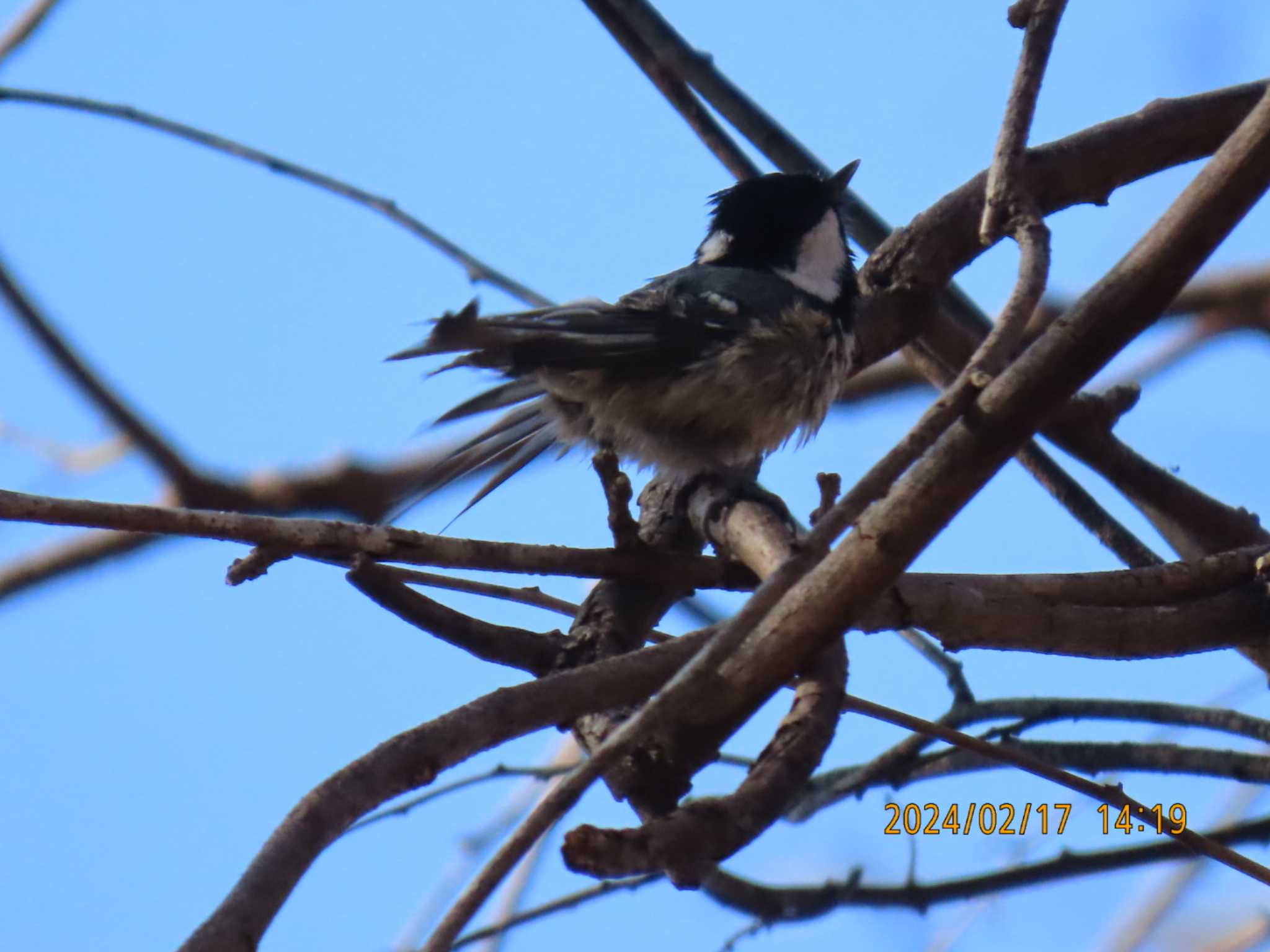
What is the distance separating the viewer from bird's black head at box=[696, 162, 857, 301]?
157 inches

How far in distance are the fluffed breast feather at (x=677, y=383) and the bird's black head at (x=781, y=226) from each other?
452 mm

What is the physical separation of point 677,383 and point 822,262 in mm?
910

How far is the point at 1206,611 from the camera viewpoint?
2.27 metres

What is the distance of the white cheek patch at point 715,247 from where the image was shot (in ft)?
13.4

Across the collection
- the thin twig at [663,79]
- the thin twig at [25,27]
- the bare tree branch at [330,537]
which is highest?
the thin twig at [25,27]

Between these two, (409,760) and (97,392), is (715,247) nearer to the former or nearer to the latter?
(97,392)

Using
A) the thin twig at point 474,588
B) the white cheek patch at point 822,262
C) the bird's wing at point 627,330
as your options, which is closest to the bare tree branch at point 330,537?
the thin twig at point 474,588

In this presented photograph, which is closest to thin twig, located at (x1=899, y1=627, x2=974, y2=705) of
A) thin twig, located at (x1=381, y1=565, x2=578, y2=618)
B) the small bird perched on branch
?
the small bird perched on branch

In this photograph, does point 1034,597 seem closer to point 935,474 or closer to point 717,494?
point 935,474

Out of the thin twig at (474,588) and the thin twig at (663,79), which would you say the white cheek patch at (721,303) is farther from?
the thin twig at (474,588)

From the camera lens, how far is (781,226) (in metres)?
4.07

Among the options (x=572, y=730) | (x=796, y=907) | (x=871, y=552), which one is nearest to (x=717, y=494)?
(x=572, y=730)

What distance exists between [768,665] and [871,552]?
204 millimetres

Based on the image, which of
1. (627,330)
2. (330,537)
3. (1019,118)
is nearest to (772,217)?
(627,330)
